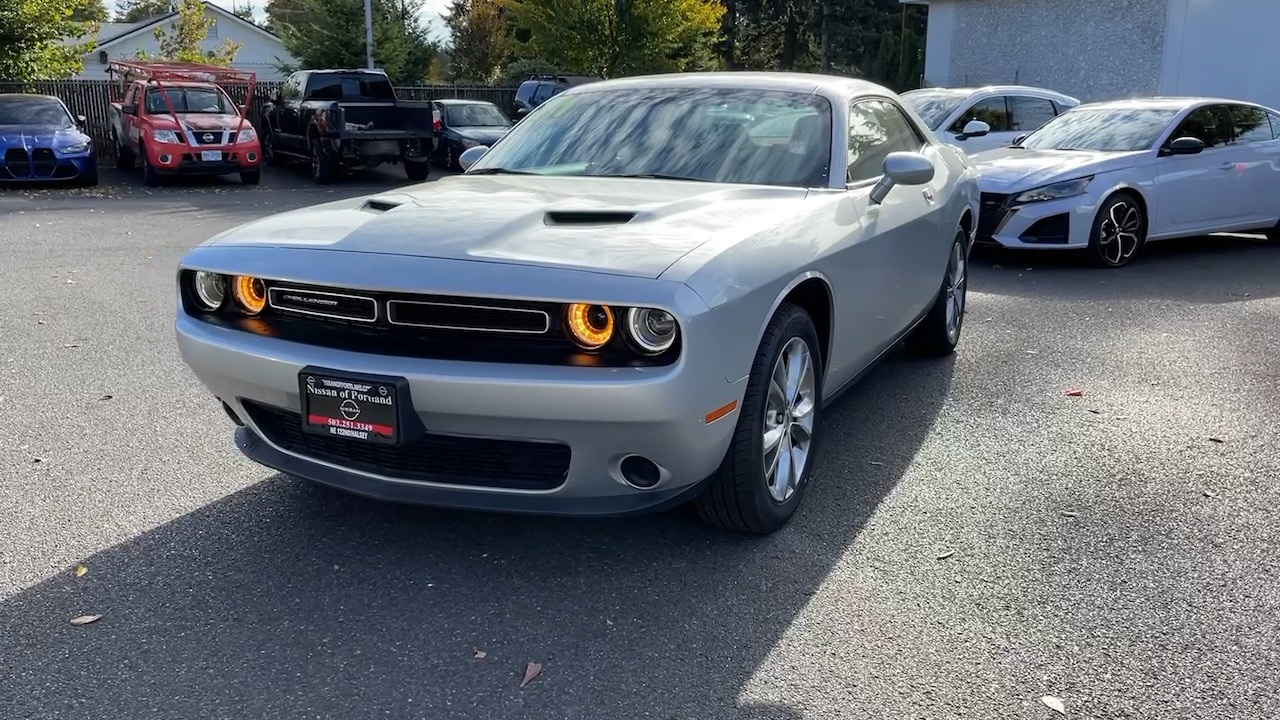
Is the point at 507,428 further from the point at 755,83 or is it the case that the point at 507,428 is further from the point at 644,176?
the point at 755,83

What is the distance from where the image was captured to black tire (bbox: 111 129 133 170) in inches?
A: 762

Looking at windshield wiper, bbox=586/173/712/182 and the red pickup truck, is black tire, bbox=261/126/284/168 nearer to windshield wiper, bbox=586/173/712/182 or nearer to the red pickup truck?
the red pickup truck

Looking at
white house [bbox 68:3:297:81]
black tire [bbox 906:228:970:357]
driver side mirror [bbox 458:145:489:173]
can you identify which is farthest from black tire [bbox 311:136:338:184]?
white house [bbox 68:3:297:81]

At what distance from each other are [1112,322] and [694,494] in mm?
5002

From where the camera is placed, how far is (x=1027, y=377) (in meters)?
5.89

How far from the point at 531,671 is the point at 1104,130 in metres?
9.14

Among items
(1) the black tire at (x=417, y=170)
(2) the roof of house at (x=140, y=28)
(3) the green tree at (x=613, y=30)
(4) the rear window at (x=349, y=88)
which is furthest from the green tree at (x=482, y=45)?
(1) the black tire at (x=417, y=170)

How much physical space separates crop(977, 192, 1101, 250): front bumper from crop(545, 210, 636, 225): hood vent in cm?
642

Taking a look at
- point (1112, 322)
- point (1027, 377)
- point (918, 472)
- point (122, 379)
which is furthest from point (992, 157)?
point (122, 379)

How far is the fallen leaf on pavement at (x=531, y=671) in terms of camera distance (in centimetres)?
285

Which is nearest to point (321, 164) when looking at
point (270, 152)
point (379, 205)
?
point (270, 152)

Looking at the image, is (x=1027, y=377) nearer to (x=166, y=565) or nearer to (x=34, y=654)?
(x=166, y=565)

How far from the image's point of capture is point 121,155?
64.4 feet

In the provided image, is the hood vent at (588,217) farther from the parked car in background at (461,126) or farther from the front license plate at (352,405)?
the parked car in background at (461,126)
